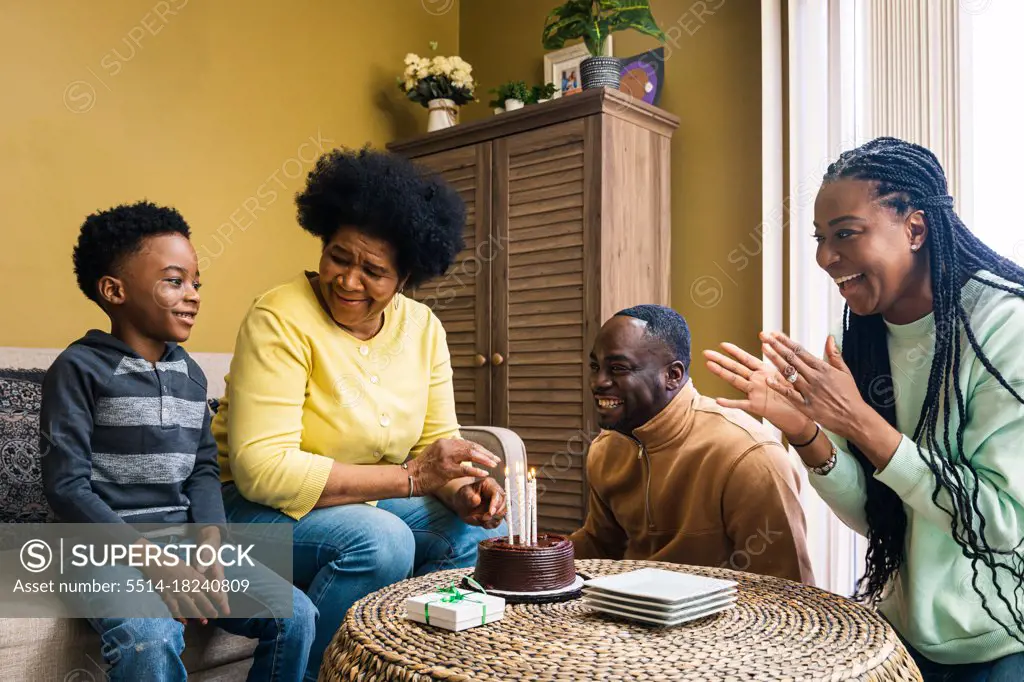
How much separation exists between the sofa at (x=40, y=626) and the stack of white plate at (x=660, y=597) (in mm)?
865

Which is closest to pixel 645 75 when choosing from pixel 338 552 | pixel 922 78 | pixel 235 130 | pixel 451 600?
pixel 922 78

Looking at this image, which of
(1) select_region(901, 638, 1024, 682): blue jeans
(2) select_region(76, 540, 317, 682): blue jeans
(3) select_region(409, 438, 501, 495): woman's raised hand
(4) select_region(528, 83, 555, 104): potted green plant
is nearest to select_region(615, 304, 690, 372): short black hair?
(3) select_region(409, 438, 501, 495): woman's raised hand

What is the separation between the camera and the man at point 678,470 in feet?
5.41

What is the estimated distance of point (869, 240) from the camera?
1.32 metres

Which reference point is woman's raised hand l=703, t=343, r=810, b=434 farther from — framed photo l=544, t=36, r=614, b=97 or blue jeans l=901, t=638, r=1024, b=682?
framed photo l=544, t=36, r=614, b=97

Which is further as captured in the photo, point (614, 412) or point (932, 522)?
point (614, 412)

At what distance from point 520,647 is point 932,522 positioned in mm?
687

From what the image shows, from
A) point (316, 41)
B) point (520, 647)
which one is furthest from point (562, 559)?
point (316, 41)

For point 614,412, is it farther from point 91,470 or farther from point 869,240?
point 91,470

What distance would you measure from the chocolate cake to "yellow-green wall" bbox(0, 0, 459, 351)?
214 centimetres

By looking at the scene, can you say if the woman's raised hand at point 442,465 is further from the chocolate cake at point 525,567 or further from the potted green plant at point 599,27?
the potted green plant at point 599,27

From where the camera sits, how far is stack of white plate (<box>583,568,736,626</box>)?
1.10m

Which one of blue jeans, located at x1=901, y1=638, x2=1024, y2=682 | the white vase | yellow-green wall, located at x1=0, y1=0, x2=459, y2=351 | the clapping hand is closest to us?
blue jeans, located at x1=901, y1=638, x2=1024, y2=682

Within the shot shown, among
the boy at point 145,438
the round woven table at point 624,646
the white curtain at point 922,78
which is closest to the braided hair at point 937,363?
the round woven table at point 624,646
